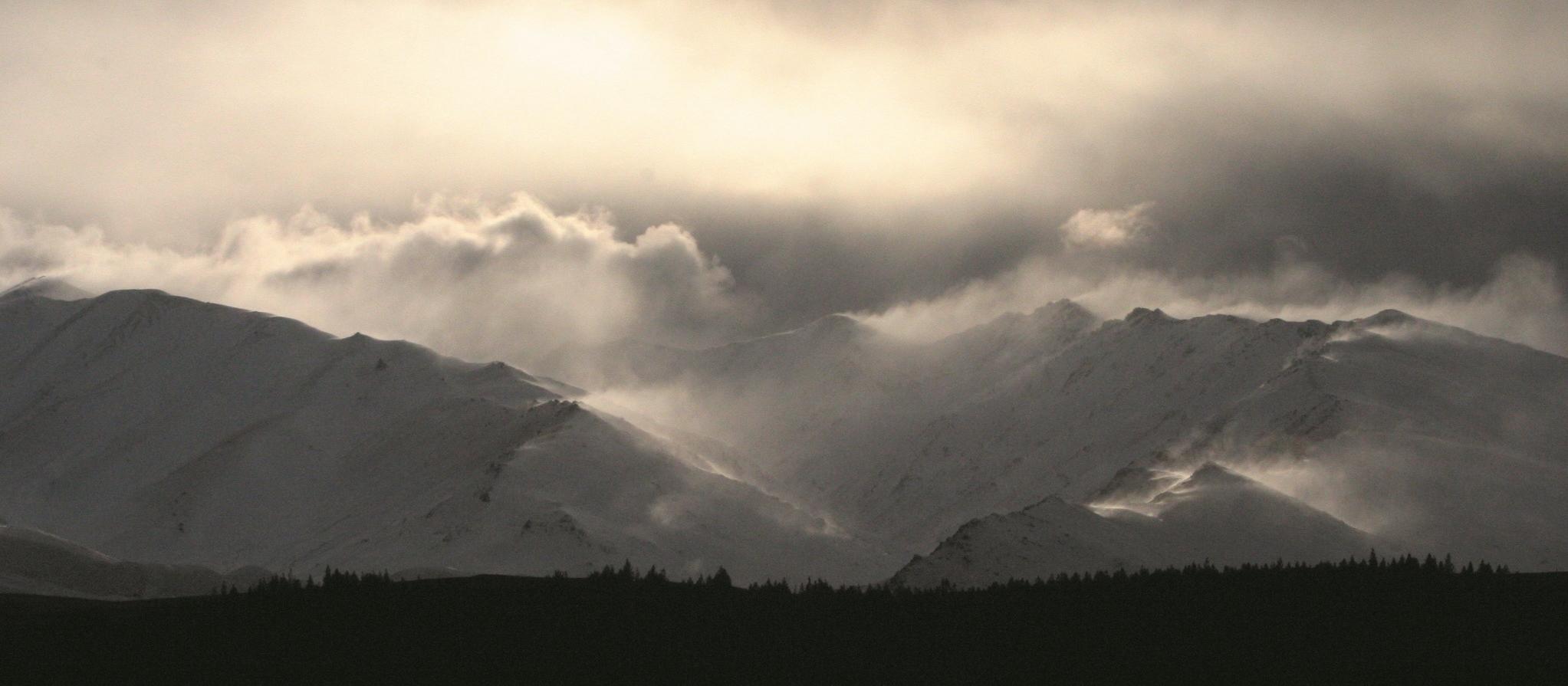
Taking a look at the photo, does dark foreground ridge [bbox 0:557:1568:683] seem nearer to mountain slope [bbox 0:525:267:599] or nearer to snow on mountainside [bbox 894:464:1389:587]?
snow on mountainside [bbox 894:464:1389:587]

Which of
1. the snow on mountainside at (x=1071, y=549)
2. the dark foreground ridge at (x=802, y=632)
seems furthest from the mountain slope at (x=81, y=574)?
the dark foreground ridge at (x=802, y=632)

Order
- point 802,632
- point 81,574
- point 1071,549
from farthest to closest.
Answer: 1. point 81,574
2. point 1071,549
3. point 802,632

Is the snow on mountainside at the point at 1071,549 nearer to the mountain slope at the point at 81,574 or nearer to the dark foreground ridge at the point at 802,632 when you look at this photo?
the dark foreground ridge at the point at 802,632

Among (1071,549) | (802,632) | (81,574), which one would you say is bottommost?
(802,632)

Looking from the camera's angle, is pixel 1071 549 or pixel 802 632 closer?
pixel 802 632

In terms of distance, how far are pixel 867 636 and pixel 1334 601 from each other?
28010mm

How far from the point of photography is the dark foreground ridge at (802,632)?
101125 millimetres

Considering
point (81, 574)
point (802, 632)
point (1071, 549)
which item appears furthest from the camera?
point (81, 574)

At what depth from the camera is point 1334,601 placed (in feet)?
396

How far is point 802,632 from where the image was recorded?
11606cm

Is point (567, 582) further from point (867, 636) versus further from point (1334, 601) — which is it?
point (1334, 601)

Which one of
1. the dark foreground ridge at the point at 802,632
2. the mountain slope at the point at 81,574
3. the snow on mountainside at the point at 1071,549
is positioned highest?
Answer: the snow on mountainside at the point at 1071,549

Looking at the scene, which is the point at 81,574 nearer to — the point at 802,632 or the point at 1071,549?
the point at 1071,549

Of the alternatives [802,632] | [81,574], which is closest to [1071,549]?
[802,632]
